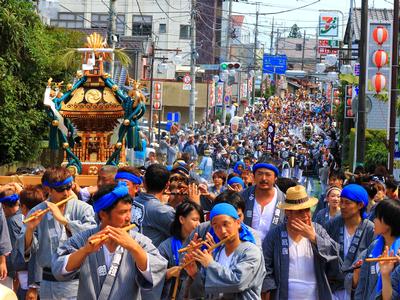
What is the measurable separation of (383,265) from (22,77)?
1018 inches

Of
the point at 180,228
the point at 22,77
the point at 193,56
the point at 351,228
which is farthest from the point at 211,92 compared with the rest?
the point at 180,228

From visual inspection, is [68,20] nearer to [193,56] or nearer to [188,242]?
[193,56]

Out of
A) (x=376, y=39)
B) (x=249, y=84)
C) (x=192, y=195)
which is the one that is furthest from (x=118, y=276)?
(x=249, y=84)

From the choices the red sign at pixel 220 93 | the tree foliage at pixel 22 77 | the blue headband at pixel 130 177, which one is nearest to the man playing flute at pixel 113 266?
the blue headband at pixel 130 177

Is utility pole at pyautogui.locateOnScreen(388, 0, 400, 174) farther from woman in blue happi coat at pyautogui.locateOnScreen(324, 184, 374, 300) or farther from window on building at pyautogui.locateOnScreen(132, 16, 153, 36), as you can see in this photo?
window on building at pyautogui.locateOnScreen(132, 16, 153, 36)

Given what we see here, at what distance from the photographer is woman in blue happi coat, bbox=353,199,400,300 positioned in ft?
22.2

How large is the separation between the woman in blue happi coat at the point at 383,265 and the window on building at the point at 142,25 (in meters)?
66.4

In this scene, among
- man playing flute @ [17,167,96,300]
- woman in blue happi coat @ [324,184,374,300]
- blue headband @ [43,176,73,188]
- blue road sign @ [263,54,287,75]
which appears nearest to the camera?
man playing flute @ [17,167,96,300]

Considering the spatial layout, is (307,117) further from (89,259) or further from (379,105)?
(89,259)

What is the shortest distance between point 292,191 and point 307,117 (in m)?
79.2

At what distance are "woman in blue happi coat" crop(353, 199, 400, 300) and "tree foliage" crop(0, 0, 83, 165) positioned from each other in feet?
62.8

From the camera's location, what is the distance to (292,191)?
8188mm

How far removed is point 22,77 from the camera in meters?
31.5

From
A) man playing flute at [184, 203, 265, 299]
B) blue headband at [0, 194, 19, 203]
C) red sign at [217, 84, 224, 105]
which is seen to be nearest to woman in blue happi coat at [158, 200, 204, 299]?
man playing flute at [184, 203, 265, 299]
